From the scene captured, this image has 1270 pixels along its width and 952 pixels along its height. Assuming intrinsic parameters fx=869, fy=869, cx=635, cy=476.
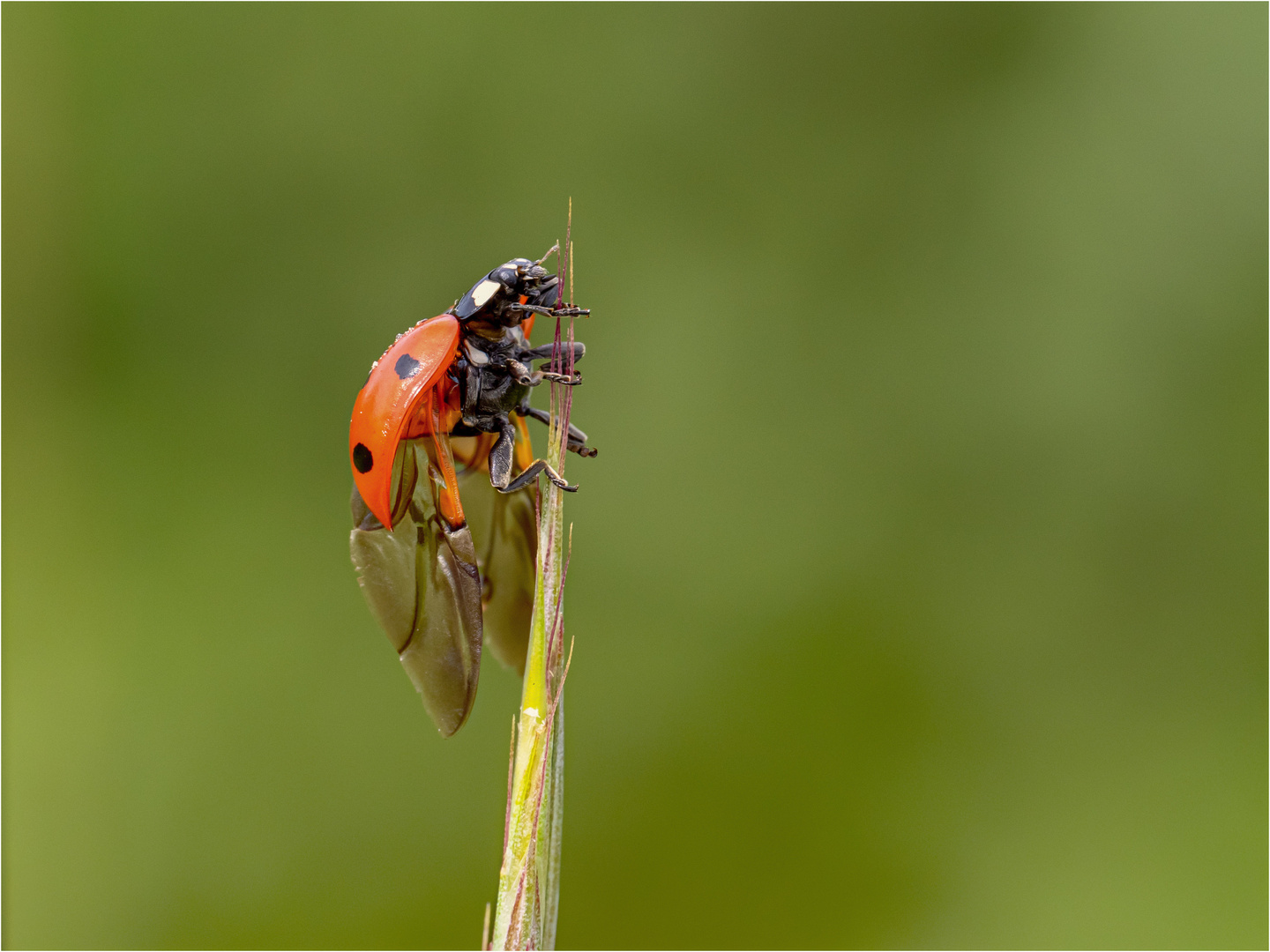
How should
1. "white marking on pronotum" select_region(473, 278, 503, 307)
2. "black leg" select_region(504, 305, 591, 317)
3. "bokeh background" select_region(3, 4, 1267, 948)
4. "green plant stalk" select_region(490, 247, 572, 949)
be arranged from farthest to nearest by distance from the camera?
"bokeh background" select_region(3, 4, 1267, 948), "white marking on pronotum" select_region(473, 278, 503, 307), "black leg" select_region(504, 305, 591, 317), "green plant stalk" select_region(490, 247, 572, 949)

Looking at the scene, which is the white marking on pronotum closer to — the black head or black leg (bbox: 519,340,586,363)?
the black head

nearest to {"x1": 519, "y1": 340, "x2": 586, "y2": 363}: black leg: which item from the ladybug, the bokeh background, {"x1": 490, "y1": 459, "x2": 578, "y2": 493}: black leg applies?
the ladybug

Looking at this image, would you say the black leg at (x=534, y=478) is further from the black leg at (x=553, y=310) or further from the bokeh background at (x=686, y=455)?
the bokeh background at (x=686, y=455)

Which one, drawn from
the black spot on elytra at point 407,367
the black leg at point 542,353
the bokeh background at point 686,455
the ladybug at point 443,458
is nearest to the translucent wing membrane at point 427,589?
the ladybug at point 443,458

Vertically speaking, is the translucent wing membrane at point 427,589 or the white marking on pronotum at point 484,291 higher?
the white marking on pronotum at point 484,291

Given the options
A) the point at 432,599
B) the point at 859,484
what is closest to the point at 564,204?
the point at 859,484

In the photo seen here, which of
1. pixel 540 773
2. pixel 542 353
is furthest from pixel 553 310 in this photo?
pixel 540 773

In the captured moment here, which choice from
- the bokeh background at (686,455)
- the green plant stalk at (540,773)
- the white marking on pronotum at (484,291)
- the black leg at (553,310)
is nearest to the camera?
the green plant stalk at (540,773)
